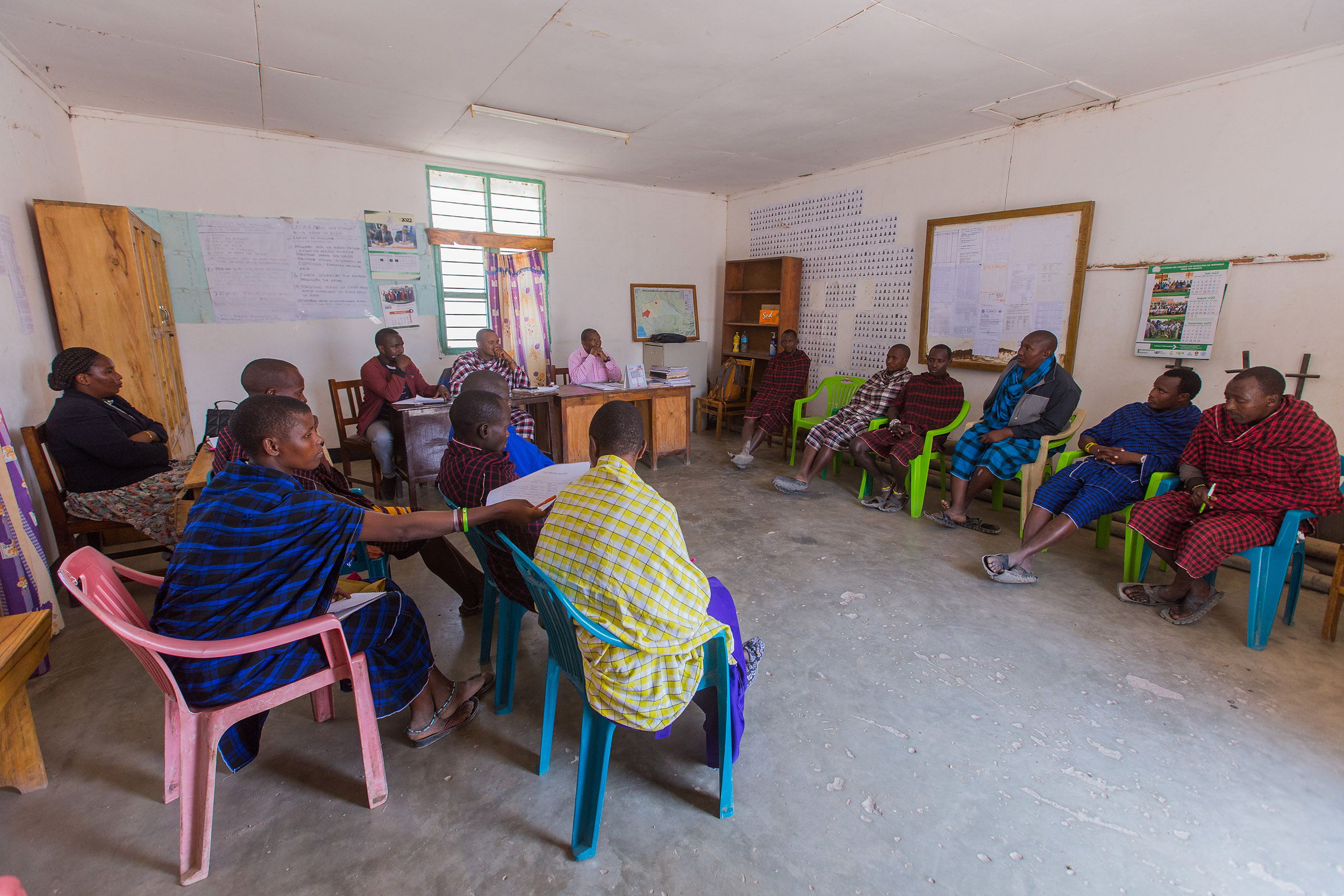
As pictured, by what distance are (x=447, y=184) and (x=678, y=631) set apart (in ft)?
18.1

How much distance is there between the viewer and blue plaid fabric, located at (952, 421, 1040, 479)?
3.80 metres

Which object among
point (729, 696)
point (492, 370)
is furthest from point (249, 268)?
point (729, 696)

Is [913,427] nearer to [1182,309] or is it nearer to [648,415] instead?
[1182,309]

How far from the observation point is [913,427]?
14.4 feet

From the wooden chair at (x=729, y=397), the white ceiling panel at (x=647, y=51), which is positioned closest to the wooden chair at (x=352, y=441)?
the white ceiling panel at (x=647, y=51)

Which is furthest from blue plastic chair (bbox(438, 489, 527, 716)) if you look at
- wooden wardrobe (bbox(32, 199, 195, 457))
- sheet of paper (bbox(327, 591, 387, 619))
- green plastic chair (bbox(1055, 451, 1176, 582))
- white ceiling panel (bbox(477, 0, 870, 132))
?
green plastic chair (bbox(1055, 451, 1176, 582))

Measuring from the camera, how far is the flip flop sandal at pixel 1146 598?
2.86 metres

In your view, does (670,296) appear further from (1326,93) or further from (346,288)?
(1326,93)

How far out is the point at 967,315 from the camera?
15.9 feet

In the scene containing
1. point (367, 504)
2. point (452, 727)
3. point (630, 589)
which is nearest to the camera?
point (630, 589)

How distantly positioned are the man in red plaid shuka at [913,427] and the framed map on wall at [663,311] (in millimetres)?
3121

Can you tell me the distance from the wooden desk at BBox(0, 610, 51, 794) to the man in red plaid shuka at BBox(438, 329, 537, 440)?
2.73 metres

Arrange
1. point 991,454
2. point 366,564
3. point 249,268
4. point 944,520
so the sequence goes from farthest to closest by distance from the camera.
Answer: point 249,268 → point 944,520 → point 991,454 → point 366,564

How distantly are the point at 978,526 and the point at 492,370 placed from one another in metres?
3.61
